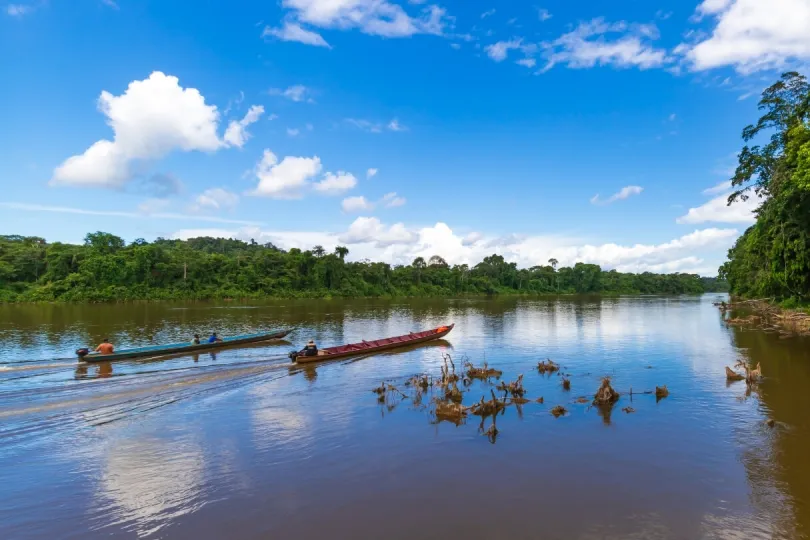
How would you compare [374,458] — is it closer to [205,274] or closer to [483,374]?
[483,374]

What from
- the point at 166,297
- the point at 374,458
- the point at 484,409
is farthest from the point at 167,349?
the point at 166,297

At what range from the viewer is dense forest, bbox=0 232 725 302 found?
7612 cm

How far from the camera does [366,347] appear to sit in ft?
87.6

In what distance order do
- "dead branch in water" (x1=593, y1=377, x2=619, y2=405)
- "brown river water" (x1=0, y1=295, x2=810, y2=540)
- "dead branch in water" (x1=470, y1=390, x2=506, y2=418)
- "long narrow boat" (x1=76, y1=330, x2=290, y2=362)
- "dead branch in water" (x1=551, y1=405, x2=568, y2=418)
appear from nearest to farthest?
"brown river water" (x1=0, y1=295, x2=810, y2=540) < "dead branch in water" (x1=470, y1=390, x2=506, y2=418) < "dead branch in water" (x1=551, y1=405, x2=568, y2=418) < "dead branch in water" (x1=593, y1=377, x2=619, y2=405) < "long narrow boat" (x1=76, y1=330, x2=290, y2=362)

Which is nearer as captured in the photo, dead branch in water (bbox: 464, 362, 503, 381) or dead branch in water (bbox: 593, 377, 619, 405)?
dead branch in water (bbox: 593, 377, 619, 405)

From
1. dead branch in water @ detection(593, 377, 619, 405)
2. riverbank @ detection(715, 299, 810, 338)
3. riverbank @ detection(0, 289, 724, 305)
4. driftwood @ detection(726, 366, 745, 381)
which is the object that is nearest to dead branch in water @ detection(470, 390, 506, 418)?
dead branch in water @ detection(593, 377, 619, 405)

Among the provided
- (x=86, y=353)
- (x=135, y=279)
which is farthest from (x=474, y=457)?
(x=135, y=279)

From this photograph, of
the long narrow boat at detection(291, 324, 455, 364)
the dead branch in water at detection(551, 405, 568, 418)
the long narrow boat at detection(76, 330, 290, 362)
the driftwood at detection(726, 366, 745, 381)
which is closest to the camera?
the dead branch in water at detection(551, 405, 568, 418)

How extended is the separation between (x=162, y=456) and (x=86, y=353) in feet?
47.2

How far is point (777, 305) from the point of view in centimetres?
4206

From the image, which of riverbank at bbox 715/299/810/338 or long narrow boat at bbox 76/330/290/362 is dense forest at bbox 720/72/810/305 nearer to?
riverbank at bbox 715/299/810/338

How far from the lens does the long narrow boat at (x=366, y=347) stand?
23573 millimetres

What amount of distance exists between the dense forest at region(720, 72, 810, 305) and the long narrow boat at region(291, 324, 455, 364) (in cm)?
2275

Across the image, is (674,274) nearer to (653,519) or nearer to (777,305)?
(777,305)
